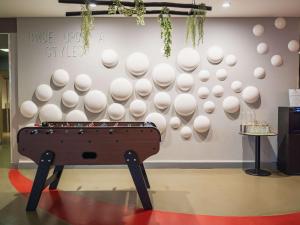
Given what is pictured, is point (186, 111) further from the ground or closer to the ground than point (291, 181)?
further from the ground

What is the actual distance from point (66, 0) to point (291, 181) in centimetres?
406

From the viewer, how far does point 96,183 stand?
4750 mm

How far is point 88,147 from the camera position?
11.8 feet

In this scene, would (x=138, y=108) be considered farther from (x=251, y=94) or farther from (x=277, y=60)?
(x=277, y=60)

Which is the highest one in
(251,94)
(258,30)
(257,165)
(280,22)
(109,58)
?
(280,22)

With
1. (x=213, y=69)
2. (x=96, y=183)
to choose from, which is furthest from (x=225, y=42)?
(x=96, y=183)

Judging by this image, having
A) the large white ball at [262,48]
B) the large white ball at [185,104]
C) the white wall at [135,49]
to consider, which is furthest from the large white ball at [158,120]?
the large white ball at [262,48]

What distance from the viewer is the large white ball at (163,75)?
5.43 meters

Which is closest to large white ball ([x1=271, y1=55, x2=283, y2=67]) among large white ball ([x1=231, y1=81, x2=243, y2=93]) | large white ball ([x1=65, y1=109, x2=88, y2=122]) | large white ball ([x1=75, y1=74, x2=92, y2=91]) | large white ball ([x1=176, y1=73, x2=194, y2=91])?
large white ball ([x1=231, y1=81, x2=243, y2=93])

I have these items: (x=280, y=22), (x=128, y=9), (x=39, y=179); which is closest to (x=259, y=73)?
(x=280, y=22)

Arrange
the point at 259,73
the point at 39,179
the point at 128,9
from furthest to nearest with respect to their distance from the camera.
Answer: the point at 259,73
the point at 128,9
the point at 39,179

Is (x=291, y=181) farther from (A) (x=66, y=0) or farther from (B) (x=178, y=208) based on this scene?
A: (A) (x=66, y=0)

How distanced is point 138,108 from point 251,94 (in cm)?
198

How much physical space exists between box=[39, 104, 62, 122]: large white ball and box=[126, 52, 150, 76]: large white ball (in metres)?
1.45
